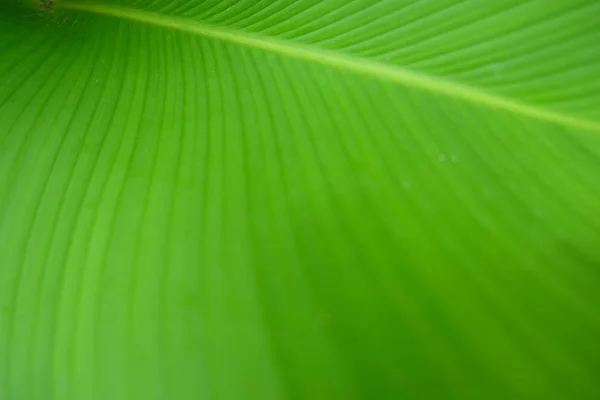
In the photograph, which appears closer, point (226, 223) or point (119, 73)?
point (226, 223)

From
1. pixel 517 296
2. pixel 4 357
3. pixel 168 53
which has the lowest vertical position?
pixel 517 296

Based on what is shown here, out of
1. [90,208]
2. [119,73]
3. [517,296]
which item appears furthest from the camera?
[119,73]

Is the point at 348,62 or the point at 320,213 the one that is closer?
the point at 320,213

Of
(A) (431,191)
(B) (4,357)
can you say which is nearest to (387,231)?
(A) (431,191)

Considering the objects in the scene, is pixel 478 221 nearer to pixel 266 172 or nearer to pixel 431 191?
pixel 431 191
